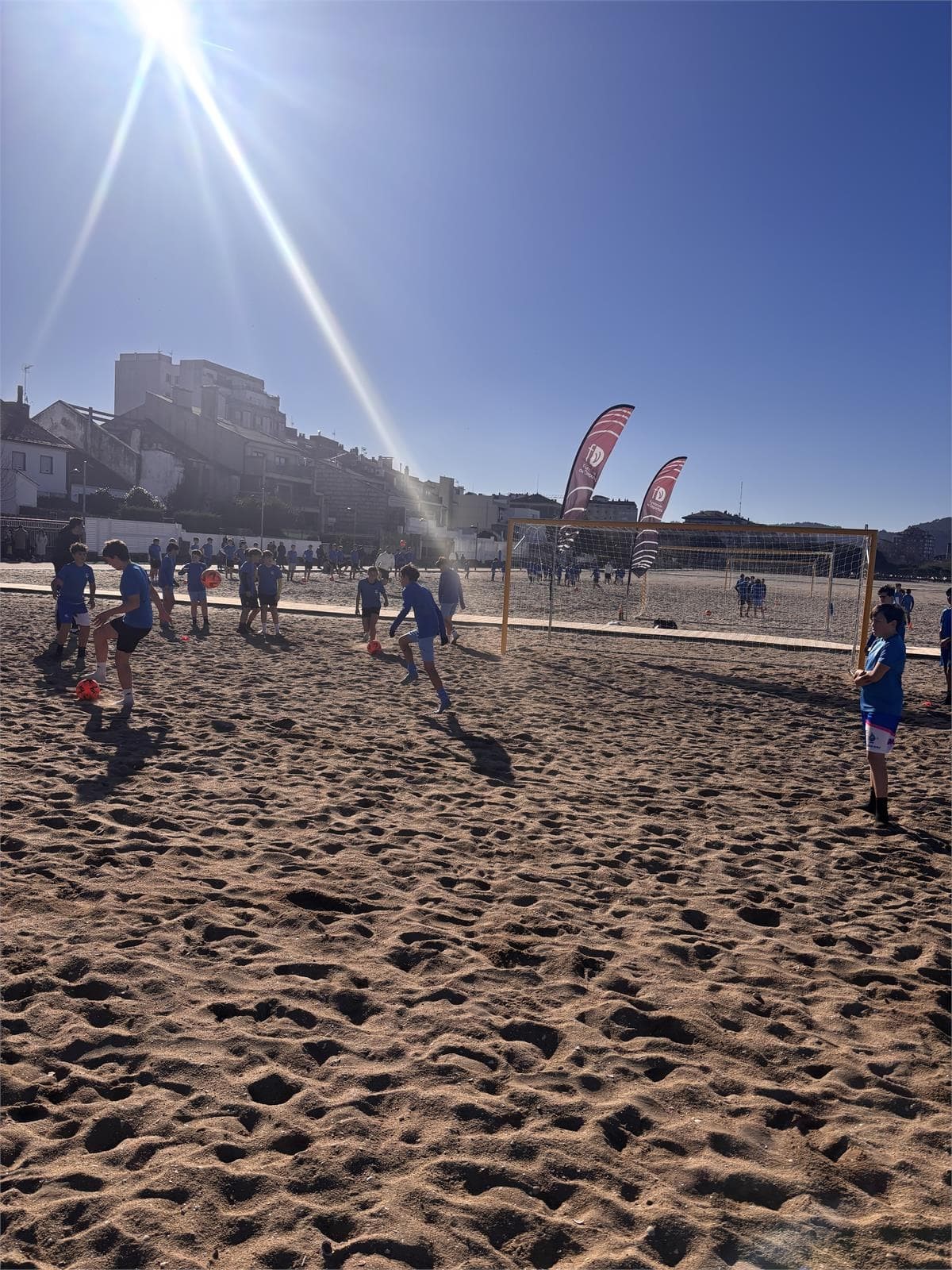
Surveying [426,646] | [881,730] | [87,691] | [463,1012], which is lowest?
[463,1012]

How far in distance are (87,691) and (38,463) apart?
41894 mm

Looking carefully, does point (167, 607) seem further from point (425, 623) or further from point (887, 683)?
point (887, 683)

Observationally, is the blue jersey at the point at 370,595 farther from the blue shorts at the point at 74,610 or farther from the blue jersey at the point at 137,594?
the blue jersey at the point at 137,594

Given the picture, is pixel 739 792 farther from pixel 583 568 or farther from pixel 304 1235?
pixel 583 568

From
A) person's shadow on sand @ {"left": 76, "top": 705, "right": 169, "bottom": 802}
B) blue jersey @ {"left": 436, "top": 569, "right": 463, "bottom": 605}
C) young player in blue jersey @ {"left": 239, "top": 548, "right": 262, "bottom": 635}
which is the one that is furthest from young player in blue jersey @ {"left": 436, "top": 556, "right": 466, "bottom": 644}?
person's shadow on sand @ {"left": 76, "top": 705, "right": 169, "bottom": 802}

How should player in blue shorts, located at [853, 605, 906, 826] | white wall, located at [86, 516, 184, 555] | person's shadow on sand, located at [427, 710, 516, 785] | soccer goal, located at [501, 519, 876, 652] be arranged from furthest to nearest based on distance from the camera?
white wall, located at [86, 516, 184, 555], soccer goal, located at [501, 519, 876, 652], person's shadow on sand, located at [427, 710, 516, 785], player in blue shorts, located at [853, 605, 906, 826]

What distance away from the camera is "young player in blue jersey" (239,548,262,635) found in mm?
14906

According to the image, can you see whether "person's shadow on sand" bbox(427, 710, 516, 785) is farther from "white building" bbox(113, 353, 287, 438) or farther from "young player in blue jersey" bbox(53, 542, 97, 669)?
"white building" bbox(113, 353, 287, 438)

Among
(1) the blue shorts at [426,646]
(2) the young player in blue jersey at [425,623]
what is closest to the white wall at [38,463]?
(2) the young player in blue jersey at [425,623]

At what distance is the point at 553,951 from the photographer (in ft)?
12.9

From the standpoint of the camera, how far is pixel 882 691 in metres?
5.77

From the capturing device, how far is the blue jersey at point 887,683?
564cm

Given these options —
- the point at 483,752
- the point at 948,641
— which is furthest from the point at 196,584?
the point at 948,641

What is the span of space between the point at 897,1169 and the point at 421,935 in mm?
2108
